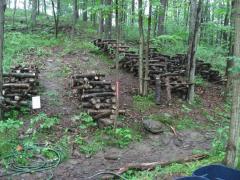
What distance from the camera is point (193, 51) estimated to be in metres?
12.3

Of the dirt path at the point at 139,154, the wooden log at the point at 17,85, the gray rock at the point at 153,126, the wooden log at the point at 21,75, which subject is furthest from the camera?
the wooden log at the point at 21,75

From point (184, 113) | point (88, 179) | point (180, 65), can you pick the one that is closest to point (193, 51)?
point (184, 113)

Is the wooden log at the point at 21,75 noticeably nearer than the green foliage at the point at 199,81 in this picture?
Yes

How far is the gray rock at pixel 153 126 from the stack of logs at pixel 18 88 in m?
3.75

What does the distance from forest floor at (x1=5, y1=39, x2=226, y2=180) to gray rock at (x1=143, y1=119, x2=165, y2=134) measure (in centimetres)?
13

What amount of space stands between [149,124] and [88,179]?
11.0ft

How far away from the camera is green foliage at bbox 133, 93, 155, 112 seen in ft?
37.2

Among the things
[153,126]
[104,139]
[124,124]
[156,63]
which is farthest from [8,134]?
[156,63]

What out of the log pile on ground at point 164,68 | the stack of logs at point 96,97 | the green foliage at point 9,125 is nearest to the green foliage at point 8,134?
the green foliage at point 9,125

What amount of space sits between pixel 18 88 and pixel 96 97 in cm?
255

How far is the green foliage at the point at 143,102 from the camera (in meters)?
11.3

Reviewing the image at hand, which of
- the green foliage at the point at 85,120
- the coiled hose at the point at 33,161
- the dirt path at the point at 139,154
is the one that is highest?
the green foliage at the point at 85,120

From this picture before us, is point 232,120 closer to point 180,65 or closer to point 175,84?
point 175,84

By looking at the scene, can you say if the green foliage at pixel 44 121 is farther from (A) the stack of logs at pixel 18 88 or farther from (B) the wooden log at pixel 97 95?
(B) the wooden log at pixel 97 95
